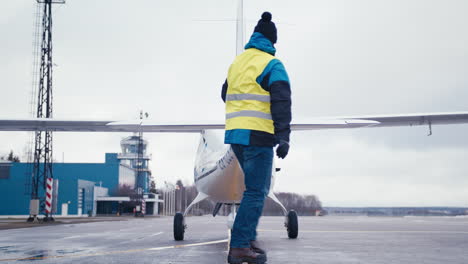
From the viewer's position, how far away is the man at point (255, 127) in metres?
4.18

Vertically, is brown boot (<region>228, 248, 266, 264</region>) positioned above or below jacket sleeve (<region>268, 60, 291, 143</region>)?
below

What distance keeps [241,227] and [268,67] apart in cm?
141

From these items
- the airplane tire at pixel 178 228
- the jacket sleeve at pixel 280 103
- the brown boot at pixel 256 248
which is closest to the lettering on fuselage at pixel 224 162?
the airplane tire at pixel 178 228

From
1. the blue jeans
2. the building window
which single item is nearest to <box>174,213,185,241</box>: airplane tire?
the blue jeans

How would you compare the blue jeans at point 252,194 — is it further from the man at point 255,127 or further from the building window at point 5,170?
the building window at point 5,170

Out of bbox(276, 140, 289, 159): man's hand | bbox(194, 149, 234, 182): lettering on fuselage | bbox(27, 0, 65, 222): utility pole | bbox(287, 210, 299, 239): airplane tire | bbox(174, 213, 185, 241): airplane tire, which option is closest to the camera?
bbox(276, 140, 289, 159): man's hand

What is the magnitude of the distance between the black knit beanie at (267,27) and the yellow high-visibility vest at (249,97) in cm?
21

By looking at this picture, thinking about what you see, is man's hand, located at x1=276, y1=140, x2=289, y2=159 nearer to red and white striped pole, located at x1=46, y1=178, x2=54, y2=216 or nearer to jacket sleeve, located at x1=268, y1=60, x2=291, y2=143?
jacket sleeve, located at x1=268, y1=60, x2=291, y2=143

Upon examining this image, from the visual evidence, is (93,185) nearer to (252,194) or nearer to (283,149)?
(252,194)

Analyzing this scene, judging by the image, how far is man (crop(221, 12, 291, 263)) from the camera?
13.7ft

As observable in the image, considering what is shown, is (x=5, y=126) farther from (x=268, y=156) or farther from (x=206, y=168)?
(x=268, y=156)

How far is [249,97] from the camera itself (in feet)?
14.7

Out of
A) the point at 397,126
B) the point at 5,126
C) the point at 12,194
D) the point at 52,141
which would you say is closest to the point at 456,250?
the point at 397,126

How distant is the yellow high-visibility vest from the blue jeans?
23 centimetres
